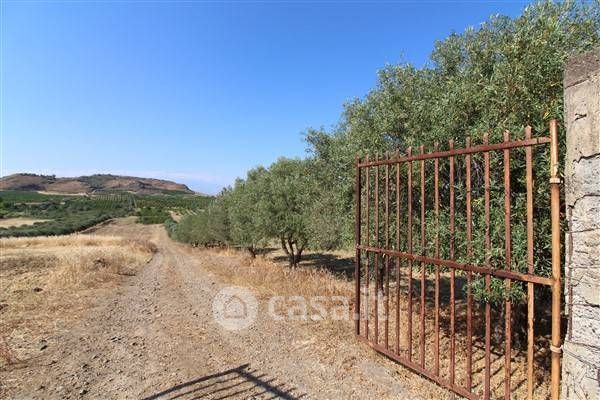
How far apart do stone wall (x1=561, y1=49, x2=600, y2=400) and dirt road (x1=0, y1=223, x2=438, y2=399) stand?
6.44 ft

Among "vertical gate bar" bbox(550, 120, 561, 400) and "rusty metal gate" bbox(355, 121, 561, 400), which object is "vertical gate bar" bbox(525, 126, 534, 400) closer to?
"rusty metal gate" bbox(355, 121, 561, 400)

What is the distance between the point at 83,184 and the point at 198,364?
146699mm

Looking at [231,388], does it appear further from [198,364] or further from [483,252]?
[483,252]

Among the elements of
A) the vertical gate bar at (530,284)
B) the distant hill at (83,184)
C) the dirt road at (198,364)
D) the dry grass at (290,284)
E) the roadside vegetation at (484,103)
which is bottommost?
the dirt road at (198,364)

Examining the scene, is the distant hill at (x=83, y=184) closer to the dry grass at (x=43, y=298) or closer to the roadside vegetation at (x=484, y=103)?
the dry grass at (x=43, y=298)

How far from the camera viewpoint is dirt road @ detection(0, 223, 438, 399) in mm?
4047

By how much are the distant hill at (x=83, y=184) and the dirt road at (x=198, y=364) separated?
13278 cm

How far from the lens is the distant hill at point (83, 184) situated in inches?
4545

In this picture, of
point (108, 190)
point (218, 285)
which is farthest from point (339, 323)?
point (108, 190)

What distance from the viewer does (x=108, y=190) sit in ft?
423

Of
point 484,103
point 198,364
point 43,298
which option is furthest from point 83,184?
point 484,103

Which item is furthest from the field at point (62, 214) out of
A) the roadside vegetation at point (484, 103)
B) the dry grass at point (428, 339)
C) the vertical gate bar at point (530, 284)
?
the vertical gate bar at point (530, 284)

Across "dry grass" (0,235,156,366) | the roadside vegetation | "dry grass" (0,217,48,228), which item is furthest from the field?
the roadside vegetation

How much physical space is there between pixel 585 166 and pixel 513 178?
1970 millimetres
